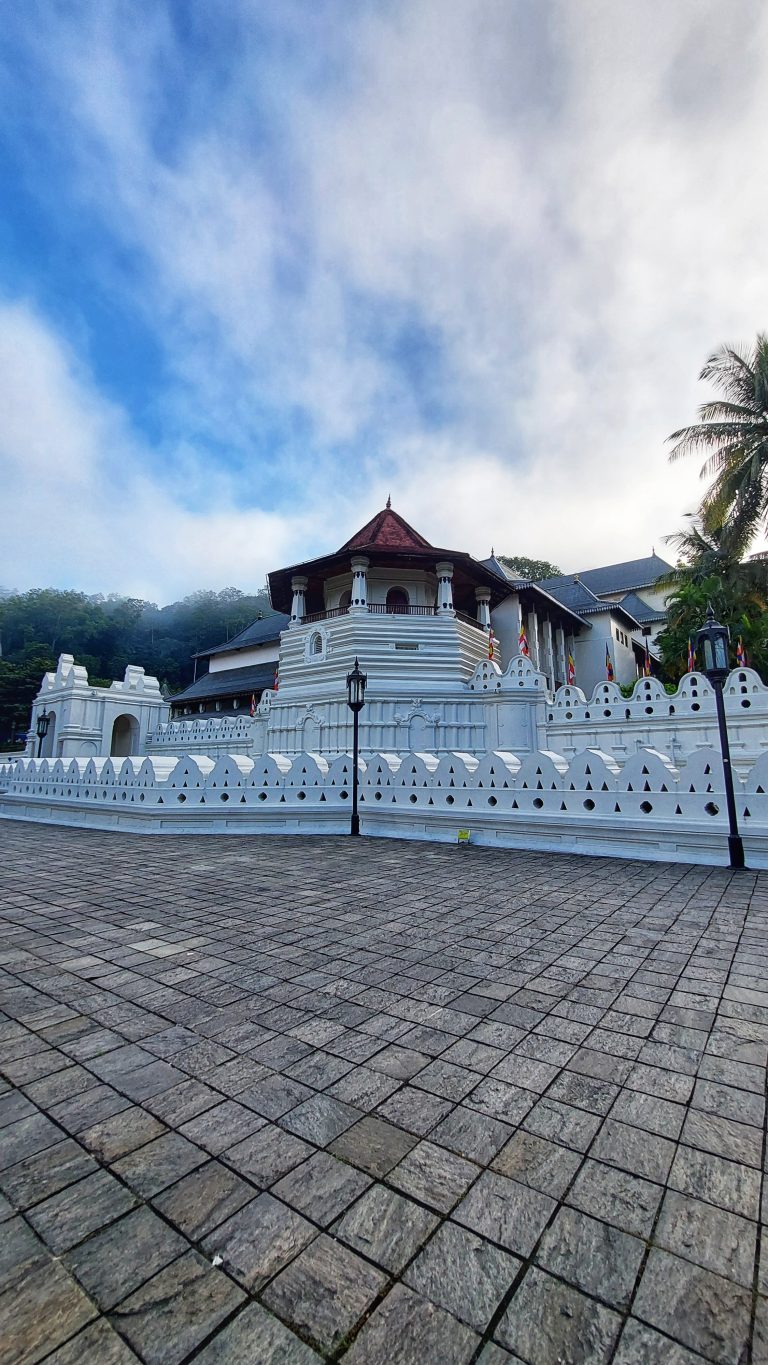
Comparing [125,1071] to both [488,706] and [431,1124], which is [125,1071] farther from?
[488,706]

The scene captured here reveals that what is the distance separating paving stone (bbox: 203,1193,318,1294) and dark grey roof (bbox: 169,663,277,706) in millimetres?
33224

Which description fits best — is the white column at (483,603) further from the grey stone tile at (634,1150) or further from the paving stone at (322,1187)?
the paving stone at (322,1187)

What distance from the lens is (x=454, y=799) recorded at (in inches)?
362

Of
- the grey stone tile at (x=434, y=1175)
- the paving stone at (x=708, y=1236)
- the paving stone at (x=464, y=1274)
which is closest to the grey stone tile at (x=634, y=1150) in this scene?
the paving stone at (x=708, y=1236)

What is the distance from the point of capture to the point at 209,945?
155 inches

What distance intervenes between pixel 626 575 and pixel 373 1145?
5111 cm

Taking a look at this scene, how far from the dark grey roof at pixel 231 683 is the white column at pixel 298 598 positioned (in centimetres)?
887

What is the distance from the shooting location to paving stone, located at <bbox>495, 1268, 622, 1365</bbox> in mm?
1230

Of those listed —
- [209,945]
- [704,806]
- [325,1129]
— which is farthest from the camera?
[704,806]

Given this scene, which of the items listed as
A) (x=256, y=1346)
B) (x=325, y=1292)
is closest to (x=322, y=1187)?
(x=325, y=1292)

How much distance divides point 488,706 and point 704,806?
13.4 metres

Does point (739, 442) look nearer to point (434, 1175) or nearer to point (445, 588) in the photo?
point (445, 588)

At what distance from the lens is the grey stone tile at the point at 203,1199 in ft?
5.20

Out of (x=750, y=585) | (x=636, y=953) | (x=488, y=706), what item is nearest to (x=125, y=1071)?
(x=636, y=953)
